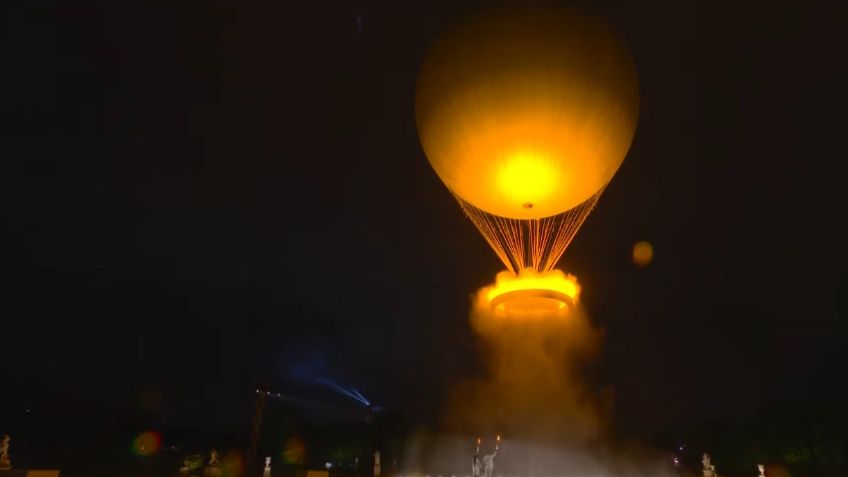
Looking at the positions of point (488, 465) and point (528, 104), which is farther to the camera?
point (488, 465)

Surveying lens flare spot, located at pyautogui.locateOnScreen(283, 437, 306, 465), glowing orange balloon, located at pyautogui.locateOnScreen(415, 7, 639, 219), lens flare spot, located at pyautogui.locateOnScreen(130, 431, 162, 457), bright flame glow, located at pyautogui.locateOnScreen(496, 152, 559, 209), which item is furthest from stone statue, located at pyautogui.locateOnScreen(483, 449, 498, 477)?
lens flare spot, located at pyautogui.locateOnScreen(130, 431, 162, 457)

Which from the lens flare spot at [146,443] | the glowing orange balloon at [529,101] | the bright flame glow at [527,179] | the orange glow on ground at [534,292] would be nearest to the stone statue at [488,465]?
the orange glow on ground at [534,292]

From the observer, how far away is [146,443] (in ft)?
145

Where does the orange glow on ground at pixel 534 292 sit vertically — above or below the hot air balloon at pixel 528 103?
below

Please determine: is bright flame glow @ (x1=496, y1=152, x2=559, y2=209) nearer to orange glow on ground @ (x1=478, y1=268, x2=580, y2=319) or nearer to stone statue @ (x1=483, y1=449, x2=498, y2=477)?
orange glow on ground @ (x1=478, y1=268, x2=580, y2=319)

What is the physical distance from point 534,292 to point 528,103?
524 cm

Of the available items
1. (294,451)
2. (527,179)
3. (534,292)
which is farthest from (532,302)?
(294,451)

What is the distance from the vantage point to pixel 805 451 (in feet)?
134

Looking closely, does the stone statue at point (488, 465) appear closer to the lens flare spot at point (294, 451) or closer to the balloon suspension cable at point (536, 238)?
the balloon suspension cable at point (536, 238)

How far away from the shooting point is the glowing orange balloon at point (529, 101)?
405 inches

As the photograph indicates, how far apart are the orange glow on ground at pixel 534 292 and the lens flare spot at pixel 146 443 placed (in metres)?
33.8

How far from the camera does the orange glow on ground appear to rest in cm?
1435

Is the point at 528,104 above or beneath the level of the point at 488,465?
above

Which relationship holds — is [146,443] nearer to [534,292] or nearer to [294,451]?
[294,451]
